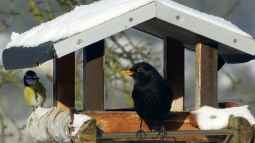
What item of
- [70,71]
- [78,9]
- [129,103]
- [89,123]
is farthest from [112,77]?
[89,123]

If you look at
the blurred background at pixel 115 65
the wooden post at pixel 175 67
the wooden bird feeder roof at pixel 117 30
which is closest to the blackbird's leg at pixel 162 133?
the wooden bird feeder roof at pixel 117 30

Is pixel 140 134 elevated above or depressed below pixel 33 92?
below

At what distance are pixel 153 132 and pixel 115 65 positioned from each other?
135 inches

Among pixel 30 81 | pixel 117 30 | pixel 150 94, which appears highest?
pixel 117 30

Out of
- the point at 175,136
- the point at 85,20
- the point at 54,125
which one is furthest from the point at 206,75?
the point at 54,125

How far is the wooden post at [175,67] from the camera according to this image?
5414mm

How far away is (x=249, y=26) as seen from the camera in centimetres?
823

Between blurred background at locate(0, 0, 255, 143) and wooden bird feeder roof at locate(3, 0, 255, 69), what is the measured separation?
9.10 ft

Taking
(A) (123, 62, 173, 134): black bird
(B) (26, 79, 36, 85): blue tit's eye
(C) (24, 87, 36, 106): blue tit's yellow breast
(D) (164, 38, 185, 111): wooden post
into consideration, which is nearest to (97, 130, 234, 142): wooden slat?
(A) (123, 62, 173, 134): black bird

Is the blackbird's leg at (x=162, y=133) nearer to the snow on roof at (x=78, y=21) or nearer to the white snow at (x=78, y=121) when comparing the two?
the white snow at (x=78, y=121)

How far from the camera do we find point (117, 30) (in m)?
4.62

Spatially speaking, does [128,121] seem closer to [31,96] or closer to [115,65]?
[31,96]

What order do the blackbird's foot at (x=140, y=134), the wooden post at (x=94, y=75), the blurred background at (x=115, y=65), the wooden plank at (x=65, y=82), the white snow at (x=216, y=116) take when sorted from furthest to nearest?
the blurred background at (x=115, y=65) → the wooden plank at (x=65, y=82) → the wooden post at (x=94, y=75) → the white snow at (x=216, y=116) → the blackbird's foot at (x=140, y=134)

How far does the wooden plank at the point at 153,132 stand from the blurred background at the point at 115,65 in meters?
2.75
